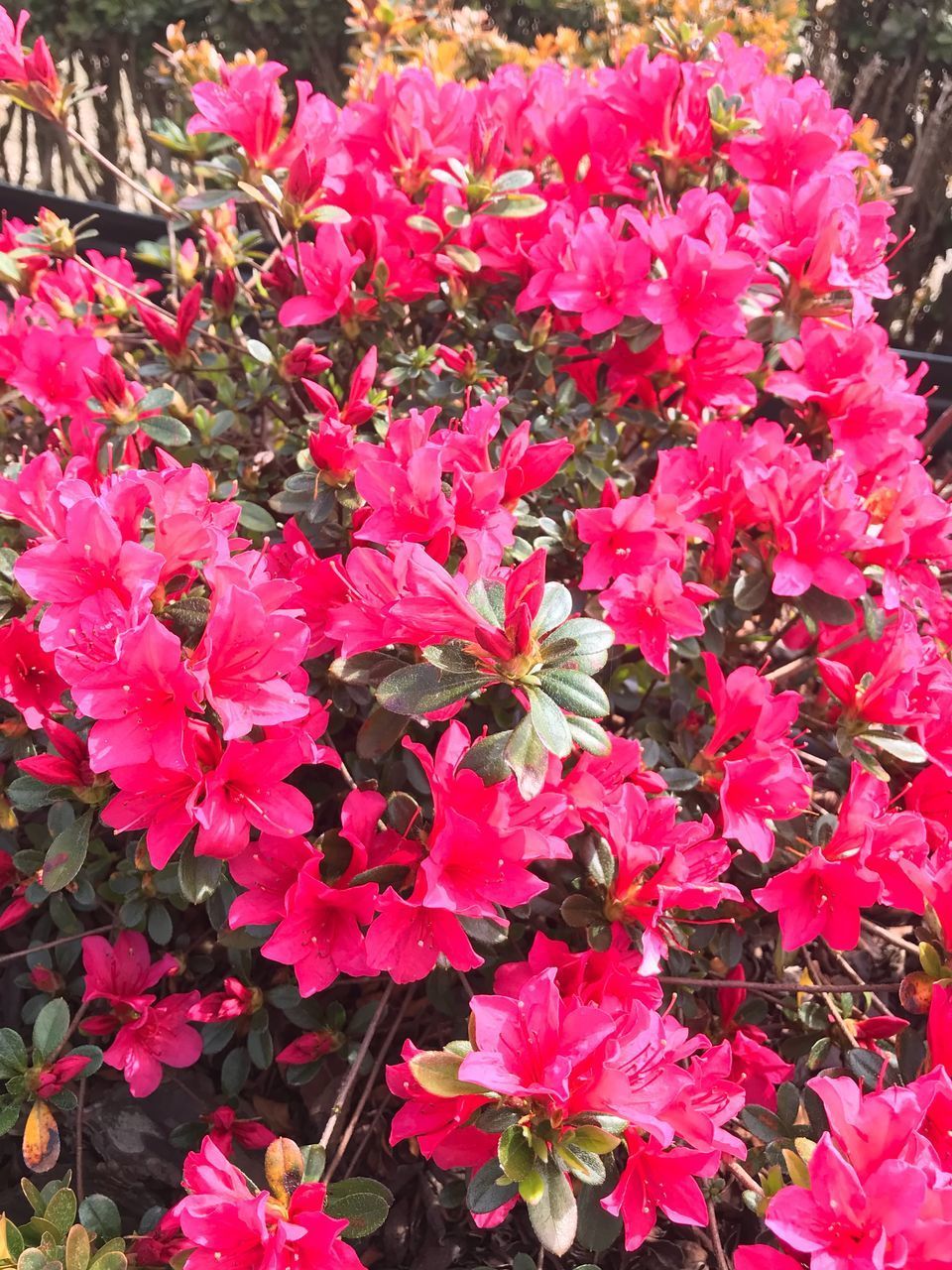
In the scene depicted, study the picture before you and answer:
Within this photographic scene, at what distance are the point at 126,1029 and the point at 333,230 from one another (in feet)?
3.74

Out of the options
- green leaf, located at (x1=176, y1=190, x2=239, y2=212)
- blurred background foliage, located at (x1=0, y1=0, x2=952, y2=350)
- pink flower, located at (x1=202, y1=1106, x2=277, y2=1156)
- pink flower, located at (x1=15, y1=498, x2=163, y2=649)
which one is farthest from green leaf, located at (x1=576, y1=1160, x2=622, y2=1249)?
blurred background foliage, located at (x1=0, y1=0, x2=952, y2=350)

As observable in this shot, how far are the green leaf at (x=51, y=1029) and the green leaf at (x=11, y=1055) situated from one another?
25mm

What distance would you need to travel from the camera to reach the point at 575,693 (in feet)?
3.05

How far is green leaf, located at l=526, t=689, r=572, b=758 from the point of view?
0.87 meters

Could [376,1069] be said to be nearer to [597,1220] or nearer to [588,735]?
[597,1220]

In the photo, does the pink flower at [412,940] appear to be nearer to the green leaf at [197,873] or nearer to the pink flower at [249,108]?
the green leaf at [197,873]

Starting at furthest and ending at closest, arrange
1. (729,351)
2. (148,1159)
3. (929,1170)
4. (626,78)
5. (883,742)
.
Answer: (626,78)
(729,351)
(148,1159)
(883,742)
(929,1170)

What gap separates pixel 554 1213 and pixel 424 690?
48cm

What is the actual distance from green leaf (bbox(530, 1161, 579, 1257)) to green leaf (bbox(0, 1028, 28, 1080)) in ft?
2.25

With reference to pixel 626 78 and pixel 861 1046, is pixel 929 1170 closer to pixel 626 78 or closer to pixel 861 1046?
pixel 861 1046

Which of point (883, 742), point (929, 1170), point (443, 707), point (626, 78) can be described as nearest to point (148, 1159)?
point (443, 707)

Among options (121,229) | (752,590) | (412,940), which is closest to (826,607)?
(752,590)

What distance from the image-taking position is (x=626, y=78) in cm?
160

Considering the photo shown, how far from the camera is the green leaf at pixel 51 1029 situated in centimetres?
116
